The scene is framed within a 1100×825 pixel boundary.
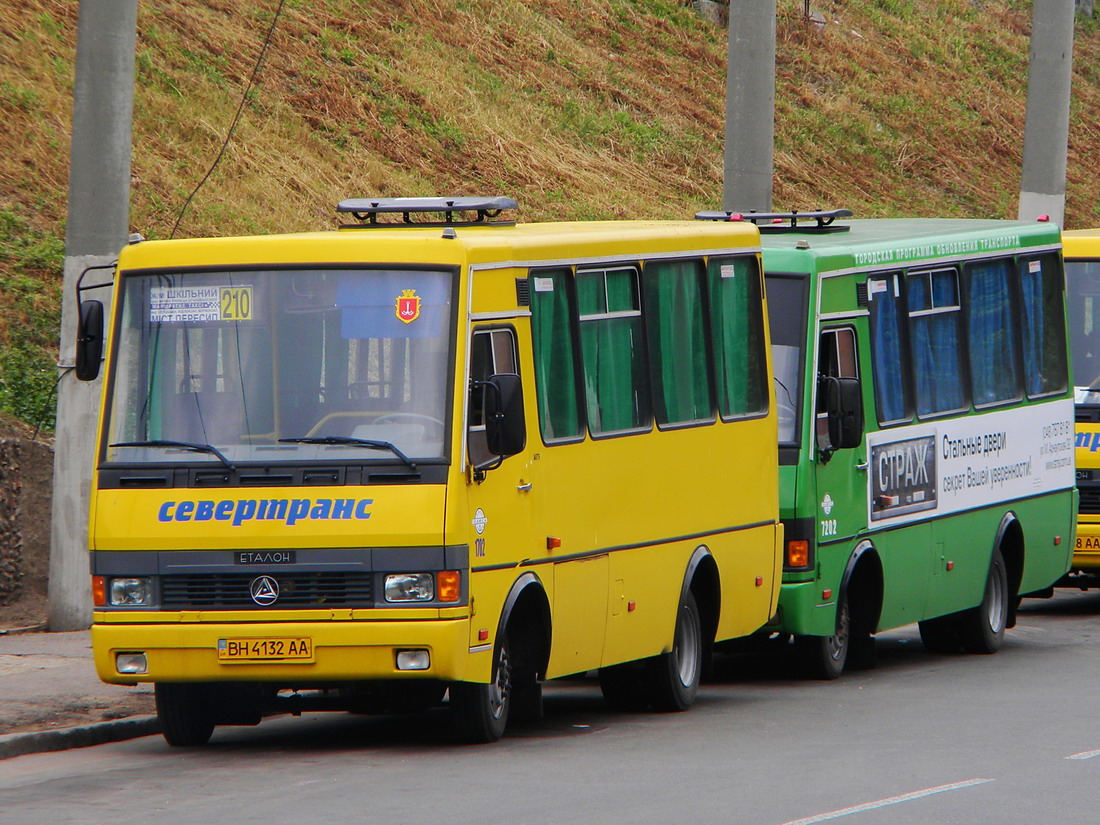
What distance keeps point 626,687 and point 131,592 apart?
3.56 meters

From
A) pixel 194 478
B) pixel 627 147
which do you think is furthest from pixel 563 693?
pixel 627 147

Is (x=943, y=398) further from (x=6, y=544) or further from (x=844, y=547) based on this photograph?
(x=6, y=544)

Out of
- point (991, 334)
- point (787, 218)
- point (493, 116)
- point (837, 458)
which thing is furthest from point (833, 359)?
point (493, 116)

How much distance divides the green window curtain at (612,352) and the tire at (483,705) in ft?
5.30

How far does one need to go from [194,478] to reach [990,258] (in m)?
8.47

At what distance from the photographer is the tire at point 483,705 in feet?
35.1

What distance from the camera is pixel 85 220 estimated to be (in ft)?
48.8

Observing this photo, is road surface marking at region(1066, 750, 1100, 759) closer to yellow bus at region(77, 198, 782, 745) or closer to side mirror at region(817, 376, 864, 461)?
yellow bus at region(77, 198, 782, 745)

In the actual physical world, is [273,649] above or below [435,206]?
below

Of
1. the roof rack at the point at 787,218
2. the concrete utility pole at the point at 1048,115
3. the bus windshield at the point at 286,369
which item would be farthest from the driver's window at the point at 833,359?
the concrete utility pole at the point at 1048,115

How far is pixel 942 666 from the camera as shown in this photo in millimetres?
15484

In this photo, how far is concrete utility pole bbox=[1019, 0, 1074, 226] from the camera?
75.7 ft

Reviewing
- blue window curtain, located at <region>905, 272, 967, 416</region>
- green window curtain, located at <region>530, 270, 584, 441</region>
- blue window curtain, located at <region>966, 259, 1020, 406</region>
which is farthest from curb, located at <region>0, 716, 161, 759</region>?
blue window curtain, located at <region>966, 259, 1020, 406</region>

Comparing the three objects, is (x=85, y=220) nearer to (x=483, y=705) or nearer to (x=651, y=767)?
(x=483, y=705)
